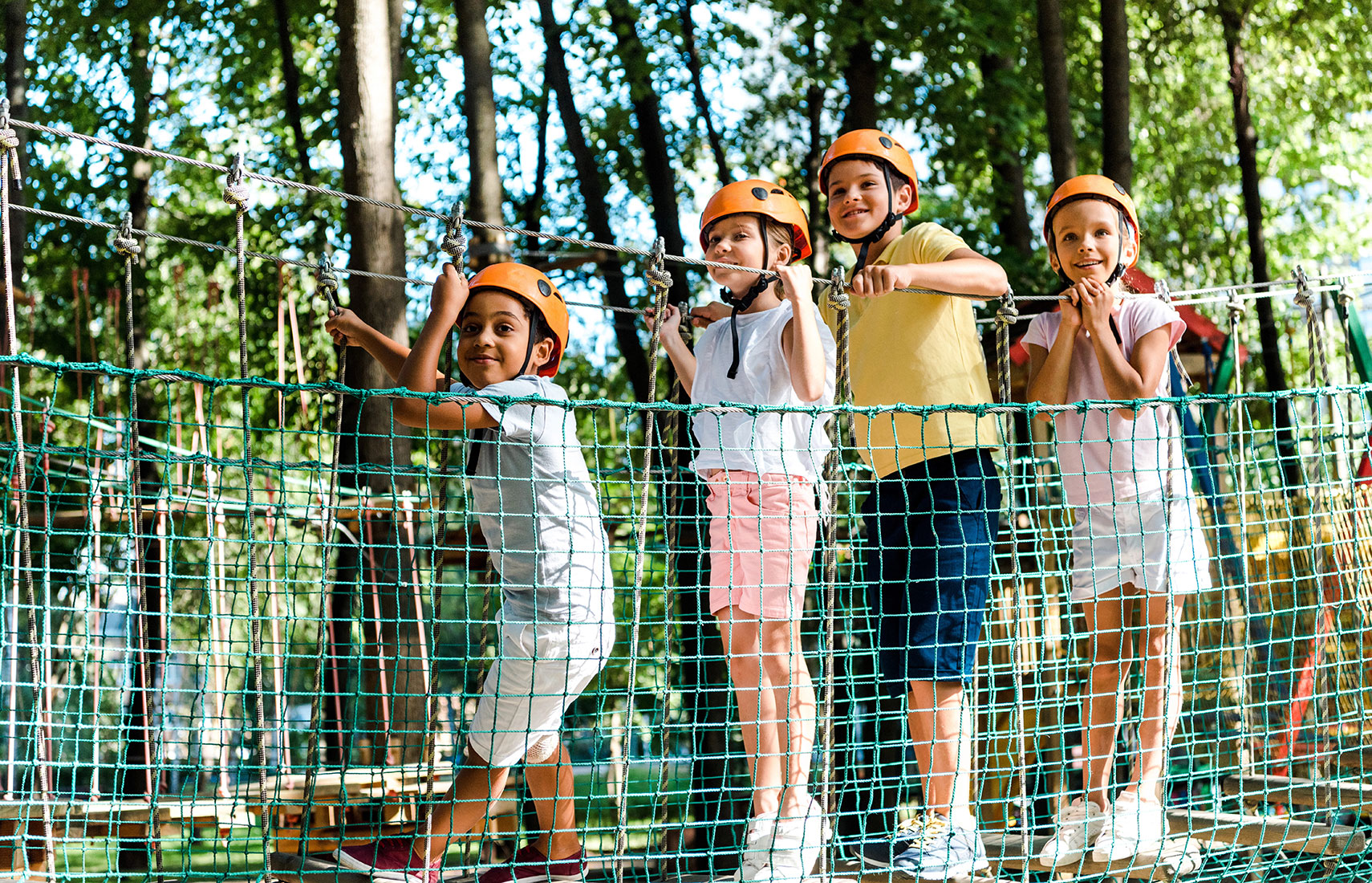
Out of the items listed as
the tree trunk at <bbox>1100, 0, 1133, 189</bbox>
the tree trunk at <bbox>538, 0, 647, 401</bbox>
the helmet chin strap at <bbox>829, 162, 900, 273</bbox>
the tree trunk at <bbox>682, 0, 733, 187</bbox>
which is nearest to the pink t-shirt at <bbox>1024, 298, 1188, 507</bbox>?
the helmet chin strap at <bbox>829, 162, 900, 273</bbox>

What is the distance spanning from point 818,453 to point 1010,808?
3278mm

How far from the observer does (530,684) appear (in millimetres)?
2875

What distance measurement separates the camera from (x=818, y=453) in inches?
113

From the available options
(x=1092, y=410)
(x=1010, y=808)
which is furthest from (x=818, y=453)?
(x=1010, y=808)

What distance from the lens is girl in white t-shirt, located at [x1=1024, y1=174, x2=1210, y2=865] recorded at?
2.85m

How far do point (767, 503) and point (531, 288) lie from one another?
79cm

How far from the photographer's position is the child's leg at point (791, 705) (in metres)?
2.71

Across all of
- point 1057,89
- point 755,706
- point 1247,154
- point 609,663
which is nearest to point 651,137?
point 1057,89

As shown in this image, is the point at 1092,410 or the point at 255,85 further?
the point at 255,85

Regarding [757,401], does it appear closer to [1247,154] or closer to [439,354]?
[439,354]

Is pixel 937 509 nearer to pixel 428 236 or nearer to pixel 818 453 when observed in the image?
pixel 818 453

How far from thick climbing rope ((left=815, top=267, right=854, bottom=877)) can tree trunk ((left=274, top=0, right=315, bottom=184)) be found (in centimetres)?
632

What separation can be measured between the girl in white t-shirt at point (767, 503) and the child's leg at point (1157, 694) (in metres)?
0.79

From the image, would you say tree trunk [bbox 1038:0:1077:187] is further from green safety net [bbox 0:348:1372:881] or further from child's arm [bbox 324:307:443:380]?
child's arm [bbox 324:307:443:380]
